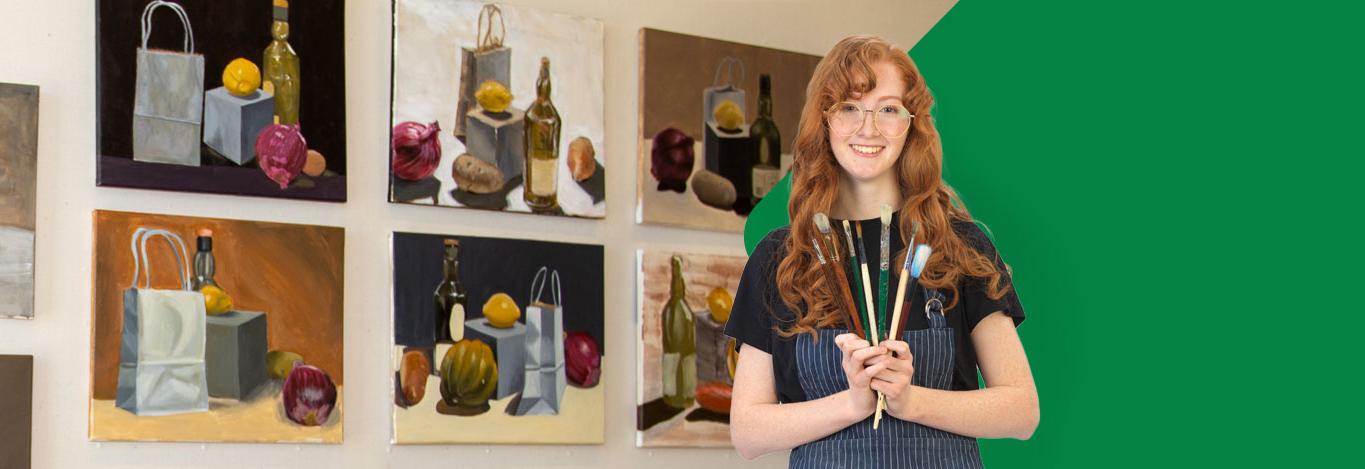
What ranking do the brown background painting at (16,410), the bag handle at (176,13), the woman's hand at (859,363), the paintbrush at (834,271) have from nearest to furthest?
the woman's hand at (859,363) < the paintbrush at (834,271) < the brown background painting at (16,410) < the bag handle at (176,13)

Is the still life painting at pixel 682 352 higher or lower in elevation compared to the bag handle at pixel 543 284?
lower

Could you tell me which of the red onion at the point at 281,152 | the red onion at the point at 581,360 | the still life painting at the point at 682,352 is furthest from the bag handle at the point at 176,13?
the still life painting at the point at 682,352

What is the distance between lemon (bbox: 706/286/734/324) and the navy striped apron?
2.38 metres

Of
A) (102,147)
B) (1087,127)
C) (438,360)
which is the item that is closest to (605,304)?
(438,360)

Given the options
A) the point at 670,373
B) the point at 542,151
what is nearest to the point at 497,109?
the point at 542,151

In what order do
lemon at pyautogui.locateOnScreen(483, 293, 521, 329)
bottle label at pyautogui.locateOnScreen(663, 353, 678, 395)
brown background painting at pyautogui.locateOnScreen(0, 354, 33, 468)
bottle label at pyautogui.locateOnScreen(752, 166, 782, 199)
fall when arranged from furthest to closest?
bottle label at pyautogui.locateOnScreen(752, 166, 782, 199), bottle label at pyautogui.locateOnScreen(663, 353, 678, 395), lemon at pyautogui.locateOnScreen(483, 293, 521, 329), brown background painting at pyautogui.locateOnScreen(0, 354, 33, 468)

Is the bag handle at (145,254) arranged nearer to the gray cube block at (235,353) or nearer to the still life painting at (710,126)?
the gray cube block at (235,353)

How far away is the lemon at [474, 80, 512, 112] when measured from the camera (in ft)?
13.1

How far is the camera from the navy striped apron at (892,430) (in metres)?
1.81

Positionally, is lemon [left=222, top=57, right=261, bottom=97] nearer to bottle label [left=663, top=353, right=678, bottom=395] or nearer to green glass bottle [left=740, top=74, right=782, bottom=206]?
bottle label [left=663, top=353, right=678, bottom=395]

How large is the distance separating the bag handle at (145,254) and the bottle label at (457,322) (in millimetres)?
684

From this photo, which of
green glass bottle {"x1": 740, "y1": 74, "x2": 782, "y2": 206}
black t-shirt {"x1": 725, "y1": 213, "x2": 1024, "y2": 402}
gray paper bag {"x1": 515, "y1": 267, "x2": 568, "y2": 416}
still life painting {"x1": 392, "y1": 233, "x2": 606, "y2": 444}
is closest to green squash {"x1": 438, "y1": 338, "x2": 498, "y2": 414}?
still life painting {"x1": 392, "y1": 233, "x2": 606, "y2": 444}

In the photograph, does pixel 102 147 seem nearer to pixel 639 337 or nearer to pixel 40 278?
pixel 40 278

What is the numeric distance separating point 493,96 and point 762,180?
895 millimetres
